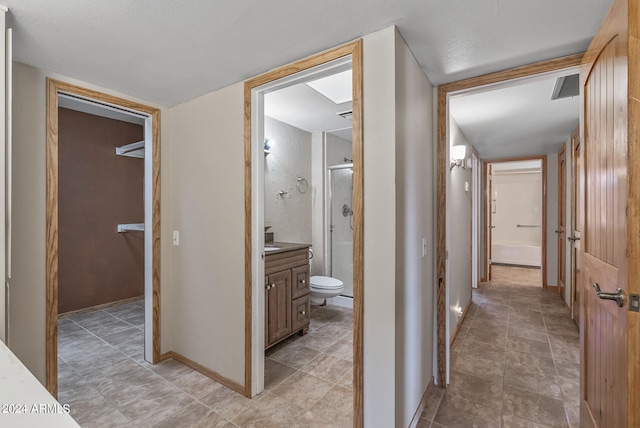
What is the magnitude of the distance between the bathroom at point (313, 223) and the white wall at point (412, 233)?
539 millimetres

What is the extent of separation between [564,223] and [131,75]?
5469 millimetres

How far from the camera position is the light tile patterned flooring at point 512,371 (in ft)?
6.12

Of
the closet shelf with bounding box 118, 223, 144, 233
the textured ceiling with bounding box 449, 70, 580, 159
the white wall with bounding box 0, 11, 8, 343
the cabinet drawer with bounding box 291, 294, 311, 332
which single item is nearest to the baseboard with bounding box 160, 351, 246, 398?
the cabinet drawer with bounding box 291, 294, 311, 332

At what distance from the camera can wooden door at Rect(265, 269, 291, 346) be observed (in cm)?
258

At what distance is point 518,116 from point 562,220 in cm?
238

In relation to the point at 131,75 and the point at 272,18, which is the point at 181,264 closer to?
the point at 131,75

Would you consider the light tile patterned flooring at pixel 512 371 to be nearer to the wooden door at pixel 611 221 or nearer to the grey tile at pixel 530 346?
the grey tile at pixel 530 346

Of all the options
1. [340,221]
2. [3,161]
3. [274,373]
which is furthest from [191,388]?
[340,221]

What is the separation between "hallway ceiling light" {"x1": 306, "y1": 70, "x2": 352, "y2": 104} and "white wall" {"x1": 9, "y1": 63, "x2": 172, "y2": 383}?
5.95ft

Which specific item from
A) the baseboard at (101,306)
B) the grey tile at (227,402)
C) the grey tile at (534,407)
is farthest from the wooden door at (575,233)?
the baseboard at (101,306)

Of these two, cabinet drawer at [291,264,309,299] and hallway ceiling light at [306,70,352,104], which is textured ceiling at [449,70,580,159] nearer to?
hallway ceiling light at [306,70,352,104]

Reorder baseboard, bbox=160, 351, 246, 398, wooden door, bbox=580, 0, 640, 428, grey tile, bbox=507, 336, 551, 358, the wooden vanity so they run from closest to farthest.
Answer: wooden door, bbox=580, 0, 640, 428 < baseboard, bbox=160, 351, 246, 398 < the wooden vanity < grey tile, bbox=507, 336, 551, 358

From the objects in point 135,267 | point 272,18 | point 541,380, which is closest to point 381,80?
point 272,18

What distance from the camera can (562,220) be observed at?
14.8 ft
